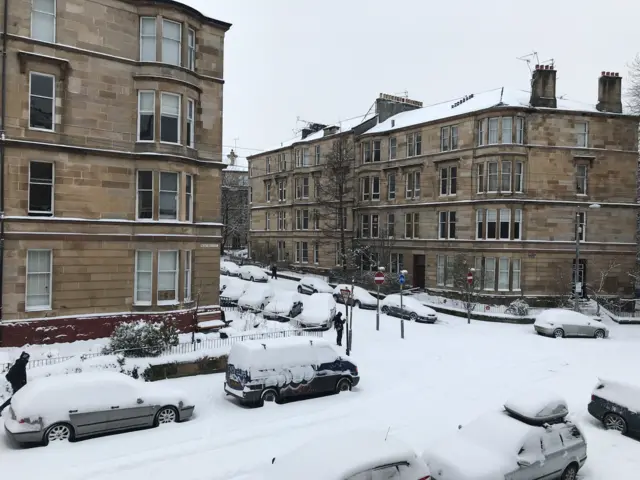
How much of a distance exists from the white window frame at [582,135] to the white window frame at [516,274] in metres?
10.0

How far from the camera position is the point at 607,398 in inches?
600

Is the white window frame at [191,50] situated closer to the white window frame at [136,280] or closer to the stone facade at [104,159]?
the stone facade at [104,159]

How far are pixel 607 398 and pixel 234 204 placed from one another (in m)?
74.5

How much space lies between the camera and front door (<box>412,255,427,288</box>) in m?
45.7

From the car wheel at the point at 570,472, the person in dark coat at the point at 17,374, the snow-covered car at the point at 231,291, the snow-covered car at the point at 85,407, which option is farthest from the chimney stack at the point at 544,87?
the person in dark coat at the point at 17,374

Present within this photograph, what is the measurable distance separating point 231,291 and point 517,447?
88.0 ft

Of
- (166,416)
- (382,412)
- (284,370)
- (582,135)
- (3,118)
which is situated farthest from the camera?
(582,135)

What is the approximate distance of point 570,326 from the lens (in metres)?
29.3

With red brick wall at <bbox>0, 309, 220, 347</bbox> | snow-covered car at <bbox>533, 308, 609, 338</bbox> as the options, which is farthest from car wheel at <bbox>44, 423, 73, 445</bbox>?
snow-covered car at <bbox>533, 308, 609, 338</bbox>

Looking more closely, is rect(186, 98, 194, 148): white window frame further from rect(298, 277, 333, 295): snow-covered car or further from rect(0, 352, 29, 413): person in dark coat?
rect(298, 277, 333, 295): snow-covered car

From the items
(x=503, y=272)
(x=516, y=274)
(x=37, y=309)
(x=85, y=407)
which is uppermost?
(x=503, y=272)

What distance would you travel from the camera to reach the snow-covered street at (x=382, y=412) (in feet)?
39.0

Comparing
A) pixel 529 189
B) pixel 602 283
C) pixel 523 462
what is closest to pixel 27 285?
pixel 523 462

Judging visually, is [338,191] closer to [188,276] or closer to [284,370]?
[188,276]
